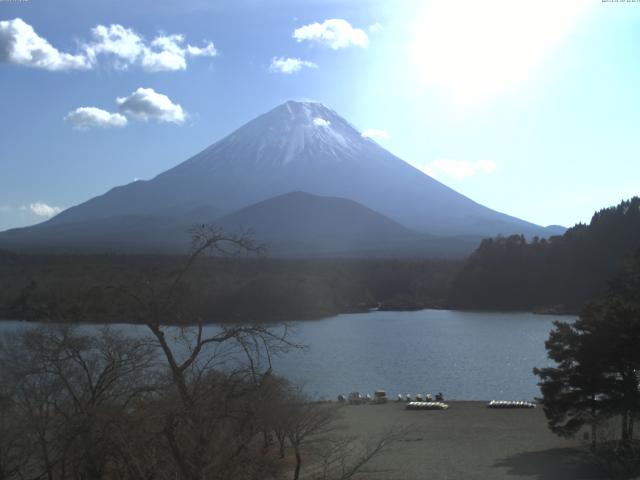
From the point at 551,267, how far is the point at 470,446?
3519 cm

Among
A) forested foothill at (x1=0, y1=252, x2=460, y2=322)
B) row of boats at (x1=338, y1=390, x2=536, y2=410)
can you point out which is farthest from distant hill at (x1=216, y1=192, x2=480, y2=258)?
row of boats at (x1=338, y1=390, x2=536, y2=410)

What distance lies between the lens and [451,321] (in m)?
35.8

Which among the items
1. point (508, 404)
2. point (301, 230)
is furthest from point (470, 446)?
point (301, 230)

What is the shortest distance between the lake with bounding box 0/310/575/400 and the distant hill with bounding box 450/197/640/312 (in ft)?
28.3

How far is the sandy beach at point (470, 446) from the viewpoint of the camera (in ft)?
30.0

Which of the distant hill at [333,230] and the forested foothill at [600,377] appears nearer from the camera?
the forested foothill at [600,377]

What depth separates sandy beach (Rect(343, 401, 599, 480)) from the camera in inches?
360

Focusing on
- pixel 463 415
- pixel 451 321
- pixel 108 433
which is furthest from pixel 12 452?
pixel 451 321

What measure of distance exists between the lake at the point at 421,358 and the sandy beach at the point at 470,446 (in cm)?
176

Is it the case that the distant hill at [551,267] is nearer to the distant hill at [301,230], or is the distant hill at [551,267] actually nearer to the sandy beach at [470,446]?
the distant hill at [301,230]

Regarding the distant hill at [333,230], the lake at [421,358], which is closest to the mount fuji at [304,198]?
the distant hill at [333,230]

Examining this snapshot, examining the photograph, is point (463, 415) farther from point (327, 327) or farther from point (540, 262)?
point (540, 262)

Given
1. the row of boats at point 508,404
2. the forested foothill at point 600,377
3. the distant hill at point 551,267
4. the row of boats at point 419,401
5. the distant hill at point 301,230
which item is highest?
the distant hill at point 301,230

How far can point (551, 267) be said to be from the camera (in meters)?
44.2
